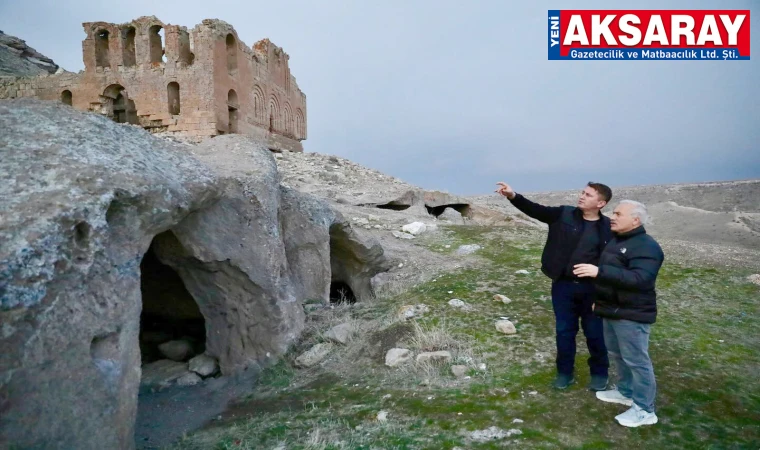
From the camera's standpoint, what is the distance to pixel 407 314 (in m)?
5.47

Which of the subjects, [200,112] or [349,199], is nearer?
[349,199]

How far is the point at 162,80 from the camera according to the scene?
60.8ft

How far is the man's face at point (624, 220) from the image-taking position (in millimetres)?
3094

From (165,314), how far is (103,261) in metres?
3.57

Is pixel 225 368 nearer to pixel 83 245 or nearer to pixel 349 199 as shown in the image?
pixel 83 245

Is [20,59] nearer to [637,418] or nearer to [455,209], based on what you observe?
[455,209]

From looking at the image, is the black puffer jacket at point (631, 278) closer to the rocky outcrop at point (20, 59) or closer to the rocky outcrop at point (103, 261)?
the rocky outcrop at point (103, 261)

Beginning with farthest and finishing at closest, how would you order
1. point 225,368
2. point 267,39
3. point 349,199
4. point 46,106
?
point 267,39 → point 349,199 → point 225,368 → point 46,106

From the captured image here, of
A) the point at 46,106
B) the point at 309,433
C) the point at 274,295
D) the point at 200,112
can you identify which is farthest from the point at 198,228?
the point at 200,112

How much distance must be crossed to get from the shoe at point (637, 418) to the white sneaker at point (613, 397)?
0.75 ft

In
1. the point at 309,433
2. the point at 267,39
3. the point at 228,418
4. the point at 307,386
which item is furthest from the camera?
the point at 267,39

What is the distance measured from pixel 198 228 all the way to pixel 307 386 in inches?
71.0

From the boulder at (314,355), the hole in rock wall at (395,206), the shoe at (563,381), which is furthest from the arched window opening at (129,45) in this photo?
the shoe at (563,381)

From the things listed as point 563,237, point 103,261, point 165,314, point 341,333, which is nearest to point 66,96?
point 165,314
